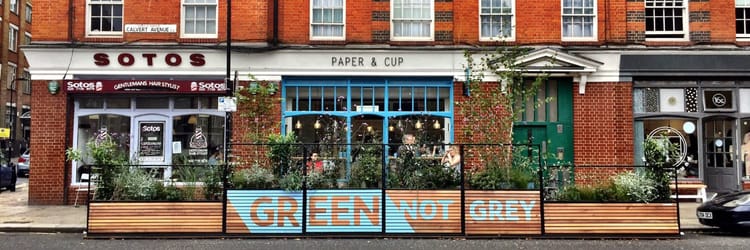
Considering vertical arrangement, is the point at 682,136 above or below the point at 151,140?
above

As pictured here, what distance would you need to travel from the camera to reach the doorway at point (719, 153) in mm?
14711

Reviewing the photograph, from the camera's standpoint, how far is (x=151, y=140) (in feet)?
47.1

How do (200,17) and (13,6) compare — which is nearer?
(200,17)

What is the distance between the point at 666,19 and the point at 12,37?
1744 inches

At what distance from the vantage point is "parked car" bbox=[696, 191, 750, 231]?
9812mm

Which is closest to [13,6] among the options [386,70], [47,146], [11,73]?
[11,73]

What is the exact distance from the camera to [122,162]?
10.3 meters

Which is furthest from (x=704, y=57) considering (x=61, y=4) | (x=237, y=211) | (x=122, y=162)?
(x=61, y=4)

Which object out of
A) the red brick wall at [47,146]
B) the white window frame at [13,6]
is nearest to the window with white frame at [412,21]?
the red brick wall at [47,146]

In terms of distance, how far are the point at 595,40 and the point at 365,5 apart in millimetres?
5970

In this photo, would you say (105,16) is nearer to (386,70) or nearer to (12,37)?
(386,70)

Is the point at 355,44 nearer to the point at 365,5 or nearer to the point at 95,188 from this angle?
the point at 365,5

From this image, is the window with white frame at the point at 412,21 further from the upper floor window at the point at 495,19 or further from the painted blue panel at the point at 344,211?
the painted blue panel at the point at 344,211

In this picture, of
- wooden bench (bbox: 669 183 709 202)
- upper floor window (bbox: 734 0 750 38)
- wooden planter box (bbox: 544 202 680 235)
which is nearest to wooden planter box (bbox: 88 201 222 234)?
wooden planter box (bbox: 544 202 680 235)
